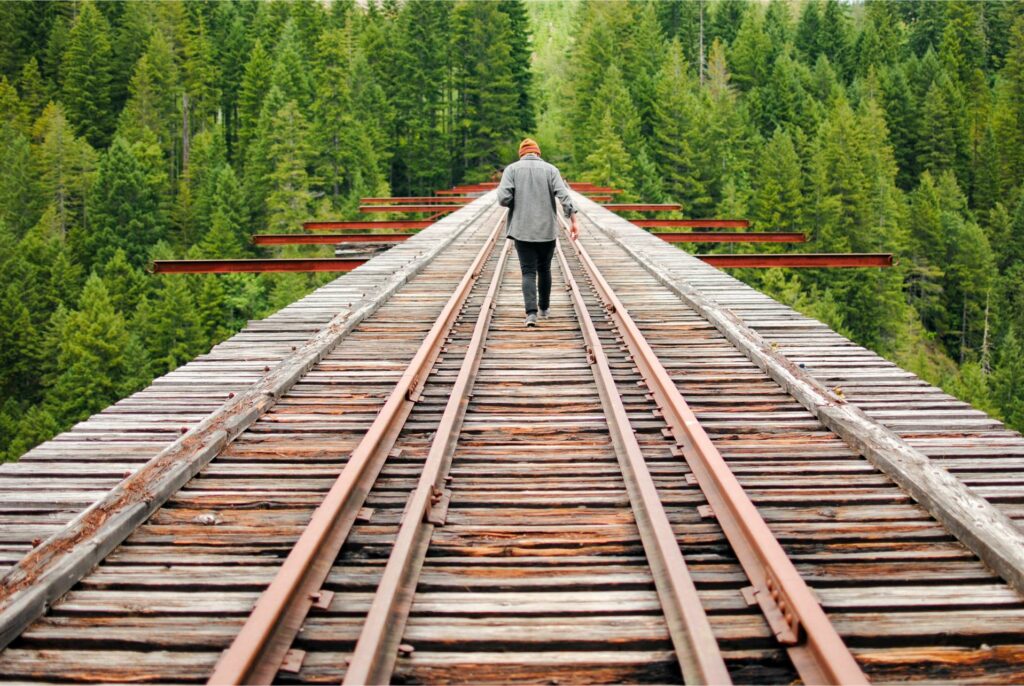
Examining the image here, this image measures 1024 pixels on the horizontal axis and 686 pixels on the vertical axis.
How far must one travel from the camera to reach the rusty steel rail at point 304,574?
9.03 feet

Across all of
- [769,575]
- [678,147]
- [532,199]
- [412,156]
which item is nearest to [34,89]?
[412,156]

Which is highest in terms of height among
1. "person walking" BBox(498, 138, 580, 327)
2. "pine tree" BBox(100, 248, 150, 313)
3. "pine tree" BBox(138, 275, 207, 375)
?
"person walking" BBox(498, 138, 580, 327)

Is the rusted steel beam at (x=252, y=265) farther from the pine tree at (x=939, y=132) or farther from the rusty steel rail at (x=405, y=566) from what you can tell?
the pine tree at (x=939, y=132)

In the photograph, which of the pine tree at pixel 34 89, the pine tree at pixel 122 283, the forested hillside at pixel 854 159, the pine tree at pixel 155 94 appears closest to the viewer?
the forested hillside at pixel 854 159

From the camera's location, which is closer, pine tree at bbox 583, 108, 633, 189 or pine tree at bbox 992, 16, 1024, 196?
pine tree at bbox 583, 108, 633, 189

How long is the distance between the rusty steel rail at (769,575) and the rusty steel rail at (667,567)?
10.0 inches

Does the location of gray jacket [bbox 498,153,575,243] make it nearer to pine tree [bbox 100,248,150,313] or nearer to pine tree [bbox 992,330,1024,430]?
pine tree [bbox 992,330,1024,430]

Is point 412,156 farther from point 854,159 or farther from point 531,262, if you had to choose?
point 531,262

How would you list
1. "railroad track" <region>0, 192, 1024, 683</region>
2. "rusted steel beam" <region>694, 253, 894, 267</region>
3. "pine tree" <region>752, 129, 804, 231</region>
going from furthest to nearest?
"pine tree" <region>752, 129, 804, 231</region> → "rusted steel beam" <region>694, 253, 894, 267</region> → "railroad track" <region>0, 192, 1024, 683</region>

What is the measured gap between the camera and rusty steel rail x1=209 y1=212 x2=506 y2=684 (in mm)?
2752

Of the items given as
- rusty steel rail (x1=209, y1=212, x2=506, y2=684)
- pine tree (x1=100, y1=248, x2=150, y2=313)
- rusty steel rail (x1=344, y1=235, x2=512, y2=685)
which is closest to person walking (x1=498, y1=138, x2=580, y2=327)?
rusty steel rail (x1=344, y1=235, x2=512, y2=685)

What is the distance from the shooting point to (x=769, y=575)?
329 cm

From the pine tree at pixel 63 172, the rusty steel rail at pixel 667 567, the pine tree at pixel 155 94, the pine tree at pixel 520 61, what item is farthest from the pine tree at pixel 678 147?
the rusty steel rail at pixel 667 567

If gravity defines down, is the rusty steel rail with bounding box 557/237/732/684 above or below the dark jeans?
below
